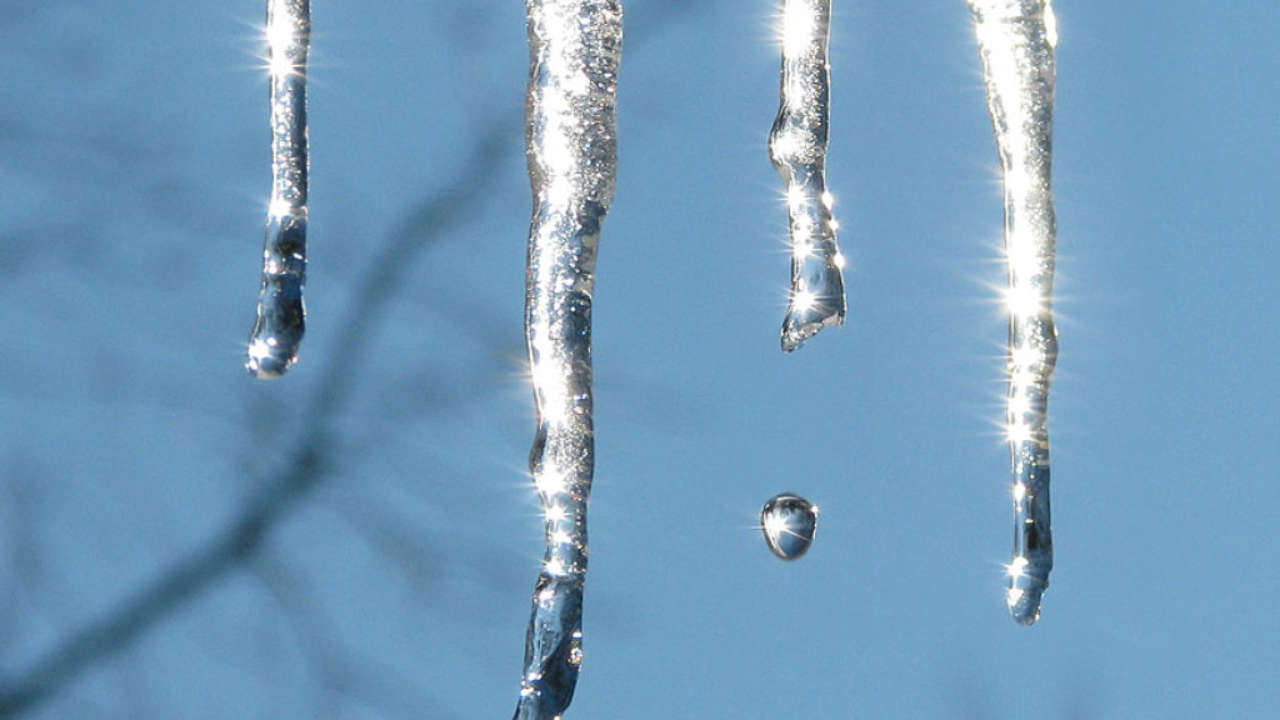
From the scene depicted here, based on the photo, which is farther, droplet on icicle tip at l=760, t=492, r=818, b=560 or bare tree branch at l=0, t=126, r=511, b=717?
bare tree branch at l=0, t=126, r=511, b=717

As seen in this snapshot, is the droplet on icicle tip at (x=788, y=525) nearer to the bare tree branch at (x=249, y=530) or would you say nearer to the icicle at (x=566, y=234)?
the icicle at (x=566, y=234)

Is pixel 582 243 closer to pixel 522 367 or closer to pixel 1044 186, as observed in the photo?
pixel 1044 186

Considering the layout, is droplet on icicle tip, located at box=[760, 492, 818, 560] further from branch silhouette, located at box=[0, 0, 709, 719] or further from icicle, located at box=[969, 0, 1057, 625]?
branch silhouette, located at box=[0, 0, 709, 719]

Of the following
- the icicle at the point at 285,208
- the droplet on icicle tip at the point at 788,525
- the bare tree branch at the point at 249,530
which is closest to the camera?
the icicle at the point at 285,208

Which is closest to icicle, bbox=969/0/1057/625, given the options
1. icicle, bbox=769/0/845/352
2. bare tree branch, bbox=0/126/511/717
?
icicle, bbox=769/0/845/352

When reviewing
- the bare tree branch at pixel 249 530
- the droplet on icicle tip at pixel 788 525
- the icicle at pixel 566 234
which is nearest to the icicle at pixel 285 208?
the icicle at pixel 566 234

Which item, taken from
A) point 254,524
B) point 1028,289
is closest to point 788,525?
point 1028,289
